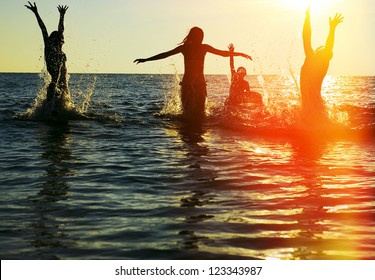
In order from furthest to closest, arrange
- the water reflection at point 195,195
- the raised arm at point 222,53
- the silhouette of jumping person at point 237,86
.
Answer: the silhouette of jumping person at point 237,86
the raised arm at point 222,53
the water reflection at point 195,195

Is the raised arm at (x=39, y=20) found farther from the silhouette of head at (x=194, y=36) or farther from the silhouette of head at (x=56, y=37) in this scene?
the silhouette of head at (x=194, y=36)

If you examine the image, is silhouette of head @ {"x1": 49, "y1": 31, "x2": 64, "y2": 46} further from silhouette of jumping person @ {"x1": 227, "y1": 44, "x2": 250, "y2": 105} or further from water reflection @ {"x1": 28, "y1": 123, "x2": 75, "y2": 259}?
silhouette of jumping person @ {"x1": 227, "y1": 44, "x2": 250, "y2": 105}

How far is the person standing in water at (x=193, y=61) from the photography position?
46.2 ft

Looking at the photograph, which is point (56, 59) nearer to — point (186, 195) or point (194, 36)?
point (194, 36)

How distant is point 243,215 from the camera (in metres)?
6.26

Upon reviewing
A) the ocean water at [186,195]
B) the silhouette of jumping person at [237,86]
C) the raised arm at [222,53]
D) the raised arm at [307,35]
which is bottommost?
the ocean water at [186,195]

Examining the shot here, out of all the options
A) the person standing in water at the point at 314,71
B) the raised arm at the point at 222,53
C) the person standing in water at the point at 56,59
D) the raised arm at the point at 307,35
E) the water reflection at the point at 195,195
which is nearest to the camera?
the water reflection at the point at 195,195

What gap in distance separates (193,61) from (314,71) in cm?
320

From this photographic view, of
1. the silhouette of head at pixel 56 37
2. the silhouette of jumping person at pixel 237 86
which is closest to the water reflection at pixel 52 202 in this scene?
the silhouette of head at pixel 56 37

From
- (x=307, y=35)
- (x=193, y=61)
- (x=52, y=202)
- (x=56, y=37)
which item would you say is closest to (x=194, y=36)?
(x=193, y=61)

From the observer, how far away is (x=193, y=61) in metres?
14.4

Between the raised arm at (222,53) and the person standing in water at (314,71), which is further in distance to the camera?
the raised arm at (222,53)

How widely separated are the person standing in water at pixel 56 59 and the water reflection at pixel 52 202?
444 cm
